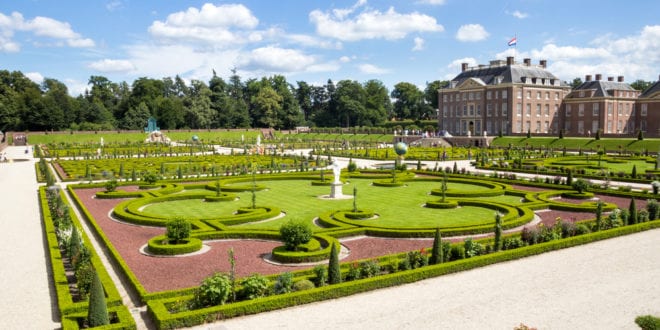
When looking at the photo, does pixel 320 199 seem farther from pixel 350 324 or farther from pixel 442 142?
pixel 442 142

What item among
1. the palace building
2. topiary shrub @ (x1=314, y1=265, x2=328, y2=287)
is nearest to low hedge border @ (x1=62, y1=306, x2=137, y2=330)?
topiary shrub @ (x1=314, y1=265, x2=328, y2=287)

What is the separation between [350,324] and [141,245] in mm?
9343

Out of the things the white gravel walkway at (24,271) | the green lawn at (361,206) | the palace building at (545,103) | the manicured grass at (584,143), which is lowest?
the white gravel walkway at (24,271)

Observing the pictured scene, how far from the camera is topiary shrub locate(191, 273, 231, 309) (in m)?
11.0

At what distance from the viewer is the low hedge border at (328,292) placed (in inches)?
412

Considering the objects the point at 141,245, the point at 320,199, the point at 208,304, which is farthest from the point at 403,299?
the point at 320,199

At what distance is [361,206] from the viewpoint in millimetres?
23422

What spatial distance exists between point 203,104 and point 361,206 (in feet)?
295

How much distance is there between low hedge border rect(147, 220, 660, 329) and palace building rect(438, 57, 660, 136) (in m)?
62.8

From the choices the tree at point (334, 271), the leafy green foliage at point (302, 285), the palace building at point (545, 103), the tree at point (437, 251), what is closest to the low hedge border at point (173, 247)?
the leafy green foliage at point (302, 285)

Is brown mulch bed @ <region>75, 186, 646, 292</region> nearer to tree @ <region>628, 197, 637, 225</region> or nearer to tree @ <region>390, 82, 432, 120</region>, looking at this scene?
tree @ <region>628, 197, 637, 225</region>

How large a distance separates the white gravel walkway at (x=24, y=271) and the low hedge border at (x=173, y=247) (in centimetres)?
293

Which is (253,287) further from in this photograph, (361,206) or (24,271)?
(361,206)

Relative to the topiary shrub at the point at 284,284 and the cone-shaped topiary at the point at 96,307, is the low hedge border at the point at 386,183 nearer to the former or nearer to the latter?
the topiary shrub at the point at 284,284
